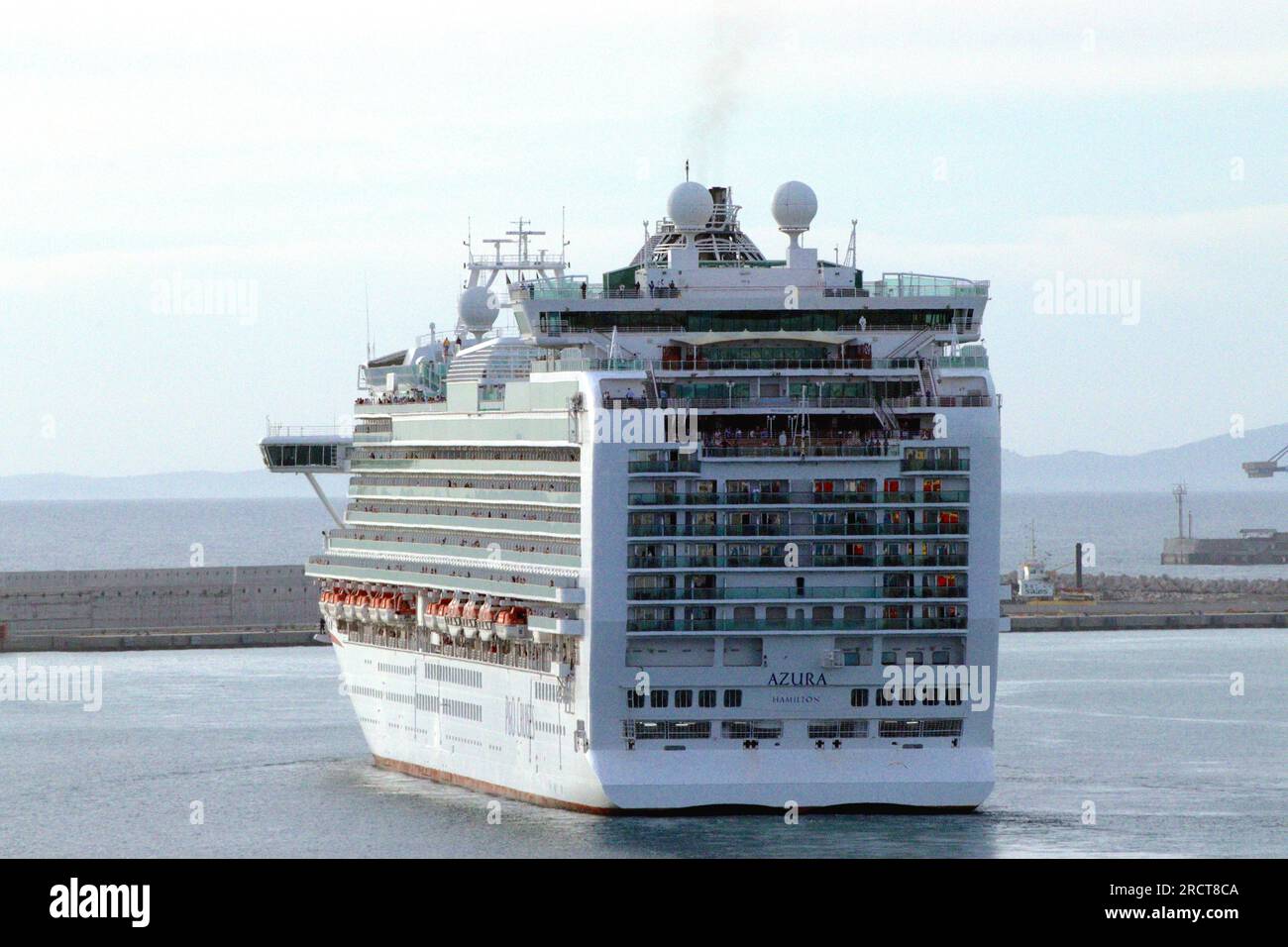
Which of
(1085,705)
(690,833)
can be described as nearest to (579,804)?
(690,833)

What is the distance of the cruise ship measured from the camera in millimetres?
52125

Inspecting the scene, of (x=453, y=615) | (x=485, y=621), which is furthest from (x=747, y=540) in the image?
(x=453, y=615)

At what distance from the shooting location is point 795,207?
58.1 m

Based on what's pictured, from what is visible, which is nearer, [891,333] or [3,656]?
[891,333]

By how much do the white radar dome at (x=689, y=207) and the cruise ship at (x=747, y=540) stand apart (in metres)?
0.06

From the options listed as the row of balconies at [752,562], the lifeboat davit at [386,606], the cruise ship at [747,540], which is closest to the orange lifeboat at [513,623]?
the cruise ship at [747,540]

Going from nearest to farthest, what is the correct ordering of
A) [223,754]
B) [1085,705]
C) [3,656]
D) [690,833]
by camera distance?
[690,833] → [223,754] → [1085,705] → [3,656]

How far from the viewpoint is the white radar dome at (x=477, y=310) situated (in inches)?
2950

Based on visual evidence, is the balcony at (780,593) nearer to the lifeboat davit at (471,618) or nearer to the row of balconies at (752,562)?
the row of balconies at (752,562)

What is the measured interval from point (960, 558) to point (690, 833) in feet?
26.1

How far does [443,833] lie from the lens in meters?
54.7

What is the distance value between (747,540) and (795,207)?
29.7 feet
